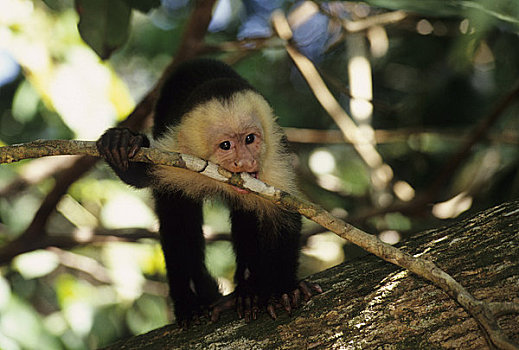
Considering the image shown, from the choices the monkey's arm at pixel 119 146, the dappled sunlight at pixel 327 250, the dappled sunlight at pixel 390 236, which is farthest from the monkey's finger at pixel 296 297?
the dappled sunlight at pixel 327 250

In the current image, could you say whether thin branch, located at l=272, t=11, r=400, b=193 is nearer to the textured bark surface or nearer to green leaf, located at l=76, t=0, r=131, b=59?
green leaf, located at l=76, t=0, r=131, b=59

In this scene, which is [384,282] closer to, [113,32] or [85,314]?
[113,32]

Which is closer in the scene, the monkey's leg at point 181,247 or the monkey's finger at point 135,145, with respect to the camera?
the monkey's finger at point 135,145

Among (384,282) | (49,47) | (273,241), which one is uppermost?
(49,47)

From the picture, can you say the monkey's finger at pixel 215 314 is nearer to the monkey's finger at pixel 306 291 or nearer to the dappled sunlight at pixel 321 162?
the monkey's finger at pixel 306 291

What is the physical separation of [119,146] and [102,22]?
93cm

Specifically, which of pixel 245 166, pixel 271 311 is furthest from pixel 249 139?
pixel 271 311

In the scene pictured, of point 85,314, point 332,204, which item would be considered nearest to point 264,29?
point 332,204

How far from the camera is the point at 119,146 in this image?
8.11ft

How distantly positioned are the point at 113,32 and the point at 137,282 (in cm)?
239

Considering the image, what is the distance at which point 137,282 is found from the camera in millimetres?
4785

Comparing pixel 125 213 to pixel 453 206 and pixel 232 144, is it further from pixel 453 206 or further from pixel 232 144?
pixel 453 206

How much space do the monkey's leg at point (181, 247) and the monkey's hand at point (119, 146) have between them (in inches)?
30.3

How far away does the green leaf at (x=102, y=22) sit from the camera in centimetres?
304
